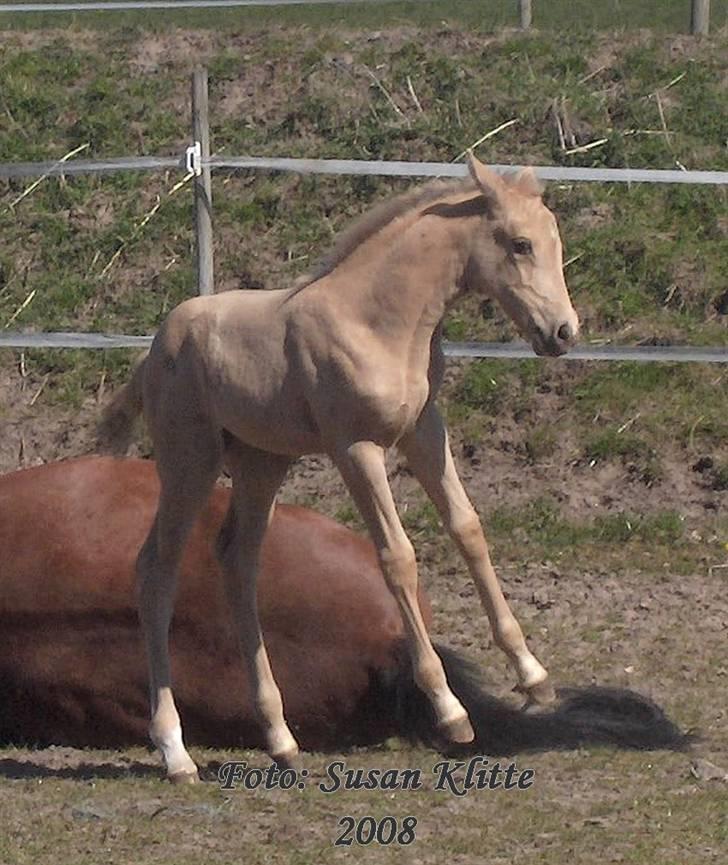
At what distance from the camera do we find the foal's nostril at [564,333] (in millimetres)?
4809

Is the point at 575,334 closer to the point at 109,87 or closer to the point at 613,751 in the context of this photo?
the point at 613,751

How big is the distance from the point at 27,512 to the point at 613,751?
2035mm

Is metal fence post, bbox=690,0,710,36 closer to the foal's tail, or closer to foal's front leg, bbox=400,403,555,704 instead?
the foal's tail

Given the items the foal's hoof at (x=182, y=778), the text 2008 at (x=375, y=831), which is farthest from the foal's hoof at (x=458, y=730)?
the foal's hoof at (x=182, y=778)

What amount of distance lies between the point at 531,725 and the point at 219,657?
991 millimetres

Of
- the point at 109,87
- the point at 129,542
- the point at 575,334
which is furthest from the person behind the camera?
the point at 109,87

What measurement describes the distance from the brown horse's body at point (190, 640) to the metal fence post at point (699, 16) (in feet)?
25.0

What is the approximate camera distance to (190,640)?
18.6ft

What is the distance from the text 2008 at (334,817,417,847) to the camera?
456 centimetres

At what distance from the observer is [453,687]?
5.62 m

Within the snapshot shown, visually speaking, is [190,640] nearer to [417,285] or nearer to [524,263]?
[417,285]

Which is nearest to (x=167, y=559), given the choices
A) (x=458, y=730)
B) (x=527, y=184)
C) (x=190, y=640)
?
(x=190, y=640)

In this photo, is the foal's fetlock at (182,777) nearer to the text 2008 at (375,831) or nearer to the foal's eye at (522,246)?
the text 2008 at (375,831)

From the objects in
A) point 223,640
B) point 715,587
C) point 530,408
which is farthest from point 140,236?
point 223,640
